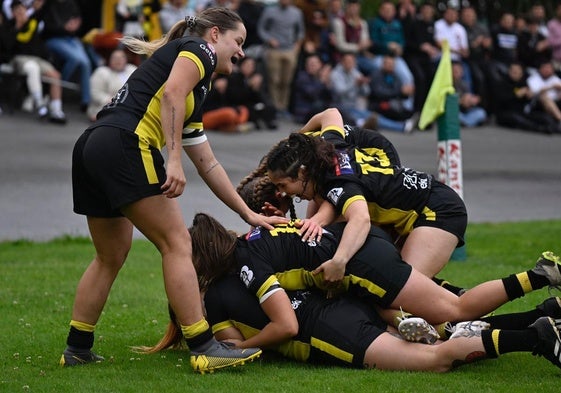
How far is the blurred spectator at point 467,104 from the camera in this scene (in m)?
21.8

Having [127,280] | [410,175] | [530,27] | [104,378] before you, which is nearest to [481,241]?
[127,280]

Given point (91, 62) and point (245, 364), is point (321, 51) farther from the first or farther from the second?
point (245, 364)

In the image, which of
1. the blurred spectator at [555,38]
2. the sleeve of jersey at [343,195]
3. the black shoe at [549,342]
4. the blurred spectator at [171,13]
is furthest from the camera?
the blurred spectator at [555,38]

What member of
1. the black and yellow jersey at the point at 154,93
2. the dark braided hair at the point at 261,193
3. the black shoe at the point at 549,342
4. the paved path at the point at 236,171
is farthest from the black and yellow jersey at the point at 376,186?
the paved path at the point at 236,171

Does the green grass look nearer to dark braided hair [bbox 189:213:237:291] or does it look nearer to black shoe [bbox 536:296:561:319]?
black shoe [bbox 536:296:561:319]

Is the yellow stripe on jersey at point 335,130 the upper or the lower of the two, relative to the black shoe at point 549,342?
upper

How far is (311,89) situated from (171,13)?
2.97m

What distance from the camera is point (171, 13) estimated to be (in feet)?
63.5

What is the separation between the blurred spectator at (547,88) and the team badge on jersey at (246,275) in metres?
17.0

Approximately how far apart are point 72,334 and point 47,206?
8.30m

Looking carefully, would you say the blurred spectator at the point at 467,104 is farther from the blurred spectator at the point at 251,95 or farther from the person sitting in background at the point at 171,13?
the person sitting in background at the point at 171,13

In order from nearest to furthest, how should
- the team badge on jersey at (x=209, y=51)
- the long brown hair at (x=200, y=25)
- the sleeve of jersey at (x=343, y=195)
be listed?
the team badge on jersey at (x=209, y=51)
the long brown hair at (x=200, y=25)
the sleeve of jersey at (x=343, y=195)

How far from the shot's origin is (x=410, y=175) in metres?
7.14

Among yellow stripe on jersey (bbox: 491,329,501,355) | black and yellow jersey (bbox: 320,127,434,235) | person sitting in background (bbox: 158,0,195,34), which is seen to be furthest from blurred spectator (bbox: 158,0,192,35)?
yellow stripe on jersey (bbox: 491,329,501,355)
